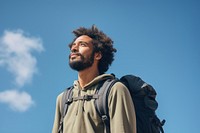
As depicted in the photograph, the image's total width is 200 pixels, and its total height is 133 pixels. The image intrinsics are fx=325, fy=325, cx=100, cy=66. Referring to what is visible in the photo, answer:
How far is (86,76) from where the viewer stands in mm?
6355

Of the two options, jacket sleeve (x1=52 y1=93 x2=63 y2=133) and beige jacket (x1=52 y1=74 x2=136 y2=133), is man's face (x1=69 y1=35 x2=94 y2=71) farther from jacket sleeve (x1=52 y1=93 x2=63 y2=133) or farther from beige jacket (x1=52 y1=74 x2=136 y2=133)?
jacket sleeve (x1=52 y1=93 x2=63 y2=133)

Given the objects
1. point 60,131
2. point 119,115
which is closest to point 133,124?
point 119,115

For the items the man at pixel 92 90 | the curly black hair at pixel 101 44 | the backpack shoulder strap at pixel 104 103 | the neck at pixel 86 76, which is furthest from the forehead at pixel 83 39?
the backpack shoulder strap at pixel 104 103

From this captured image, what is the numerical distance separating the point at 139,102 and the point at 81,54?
150cm

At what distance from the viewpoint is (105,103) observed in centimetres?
554

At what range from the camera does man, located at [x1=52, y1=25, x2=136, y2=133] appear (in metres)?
5.44

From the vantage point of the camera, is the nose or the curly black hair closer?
the nose

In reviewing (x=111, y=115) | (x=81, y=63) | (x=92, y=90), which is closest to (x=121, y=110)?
(x=111, y=115)

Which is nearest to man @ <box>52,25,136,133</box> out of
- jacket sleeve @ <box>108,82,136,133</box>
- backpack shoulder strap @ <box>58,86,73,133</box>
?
jacket sleeve @ <box>108,82,136,133</box>

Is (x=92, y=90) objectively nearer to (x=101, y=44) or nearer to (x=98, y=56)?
(x=98, y=56)

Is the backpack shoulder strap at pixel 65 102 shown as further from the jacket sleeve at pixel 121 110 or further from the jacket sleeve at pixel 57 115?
the jacket sleeve at pixel 121 110

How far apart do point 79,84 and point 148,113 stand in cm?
150

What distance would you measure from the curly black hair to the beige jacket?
100 cm

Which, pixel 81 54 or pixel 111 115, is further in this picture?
pixel 81 54
